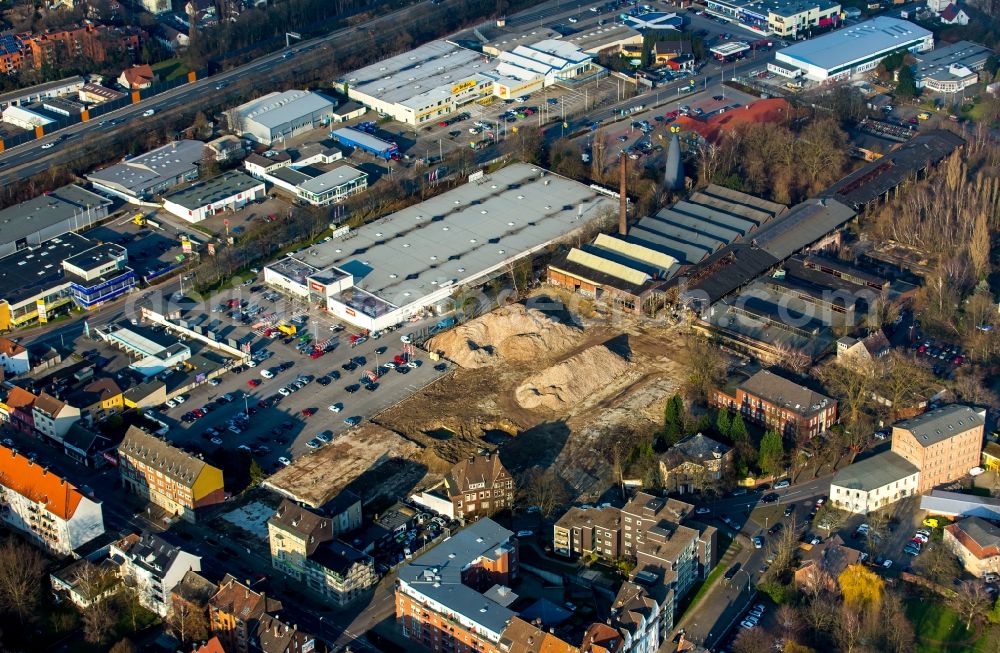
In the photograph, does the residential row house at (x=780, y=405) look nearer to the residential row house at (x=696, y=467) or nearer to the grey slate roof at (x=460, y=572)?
the residential row house at (x=696, y=467)

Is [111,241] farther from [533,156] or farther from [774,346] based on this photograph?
[774,346]

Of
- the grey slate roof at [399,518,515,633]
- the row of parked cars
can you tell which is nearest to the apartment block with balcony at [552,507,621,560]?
the grey slate roof at [399,518,515,633]

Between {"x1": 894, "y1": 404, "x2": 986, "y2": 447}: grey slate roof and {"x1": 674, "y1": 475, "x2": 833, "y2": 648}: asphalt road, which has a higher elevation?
{"x1": 894, "y1": 404, "x2": 986, "y2": 447}: grey slate roof

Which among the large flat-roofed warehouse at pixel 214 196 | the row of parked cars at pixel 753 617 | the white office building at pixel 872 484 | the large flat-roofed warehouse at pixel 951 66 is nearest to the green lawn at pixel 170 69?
the large flat-roofed warehouse at pixel 214 196

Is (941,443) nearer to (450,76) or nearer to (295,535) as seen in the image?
(295,535)

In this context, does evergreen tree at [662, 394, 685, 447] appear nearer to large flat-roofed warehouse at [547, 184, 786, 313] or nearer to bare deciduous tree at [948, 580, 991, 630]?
large flat-roofed warehouse at [547, 184, 786, 313]

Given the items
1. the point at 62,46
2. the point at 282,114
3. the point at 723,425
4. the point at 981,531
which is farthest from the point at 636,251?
the point at 62,46

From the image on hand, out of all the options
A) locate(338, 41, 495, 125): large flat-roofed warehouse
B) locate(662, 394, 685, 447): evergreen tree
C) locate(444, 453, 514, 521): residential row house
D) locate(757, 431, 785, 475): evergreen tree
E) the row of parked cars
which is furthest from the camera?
locate(338, 41, 495, 125): large flat-roofed warehouse
